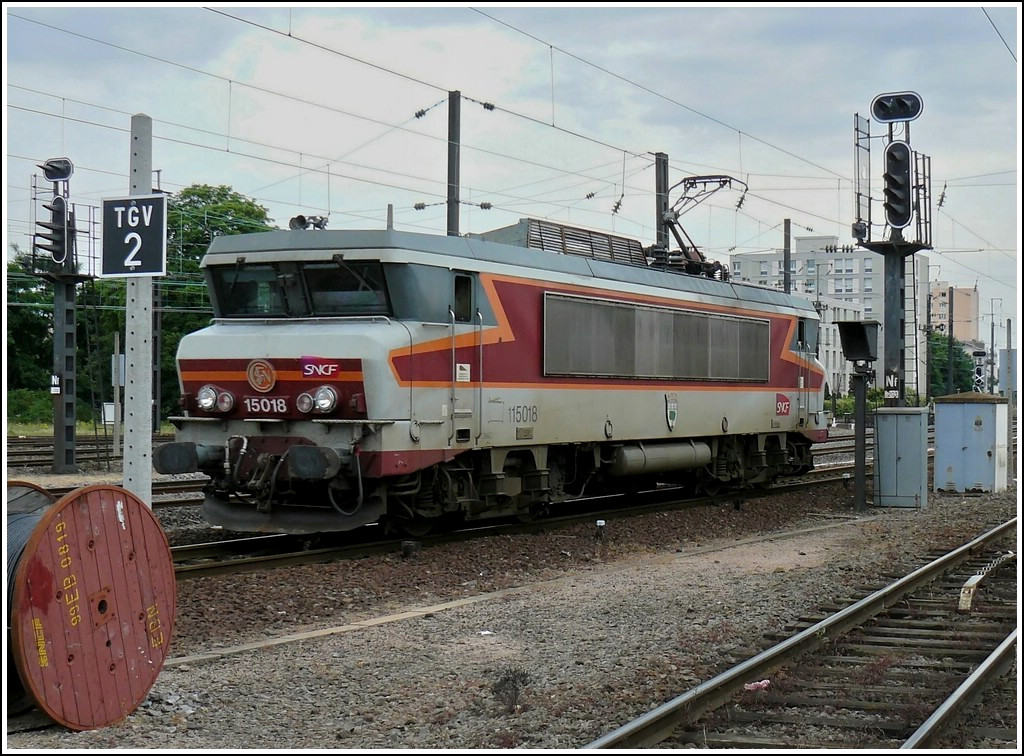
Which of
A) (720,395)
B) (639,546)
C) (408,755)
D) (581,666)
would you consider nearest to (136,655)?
(408,755)

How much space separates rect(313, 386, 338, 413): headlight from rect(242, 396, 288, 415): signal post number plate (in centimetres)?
44

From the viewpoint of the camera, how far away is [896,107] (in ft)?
56.3

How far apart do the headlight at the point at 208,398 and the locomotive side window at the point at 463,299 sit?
2779 millimetres

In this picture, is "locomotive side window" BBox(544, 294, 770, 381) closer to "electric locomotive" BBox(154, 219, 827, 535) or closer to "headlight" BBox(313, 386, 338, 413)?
"electric locomotive" BBox(154, 219, 827, 535)

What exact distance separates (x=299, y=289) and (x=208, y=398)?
1.55 meters

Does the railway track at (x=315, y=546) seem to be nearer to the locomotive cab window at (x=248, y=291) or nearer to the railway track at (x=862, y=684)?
the locomotive cab window at (x=248, y=291)

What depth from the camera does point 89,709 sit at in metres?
6.07

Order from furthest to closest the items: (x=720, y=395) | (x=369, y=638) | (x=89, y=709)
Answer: (x=720, y=395) < (x=369, y=638) < (x=89, y=709)

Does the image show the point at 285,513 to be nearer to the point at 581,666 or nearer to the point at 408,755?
the point at 581,666

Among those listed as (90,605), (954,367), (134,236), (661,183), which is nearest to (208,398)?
(134,236)

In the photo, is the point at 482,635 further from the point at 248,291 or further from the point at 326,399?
the point at 248,291

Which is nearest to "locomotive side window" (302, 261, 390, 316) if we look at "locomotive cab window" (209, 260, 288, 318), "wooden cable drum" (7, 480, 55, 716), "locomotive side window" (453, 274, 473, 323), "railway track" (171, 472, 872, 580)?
"locomotive cab window" (209, 260, 288, 318)

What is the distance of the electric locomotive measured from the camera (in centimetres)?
1171

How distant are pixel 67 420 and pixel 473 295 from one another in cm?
1253
